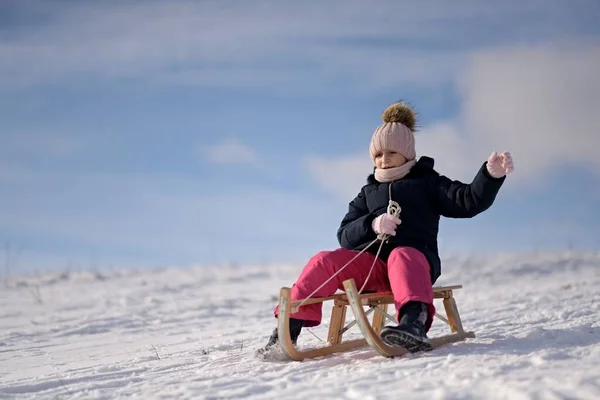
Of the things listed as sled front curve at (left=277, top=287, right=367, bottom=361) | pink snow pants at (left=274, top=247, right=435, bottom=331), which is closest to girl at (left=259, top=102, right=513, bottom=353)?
pink snow pants at (left=274, top=247, right=435, bottom=331)

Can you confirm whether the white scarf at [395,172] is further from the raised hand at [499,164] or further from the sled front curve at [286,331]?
the sled front curve at [286,331]

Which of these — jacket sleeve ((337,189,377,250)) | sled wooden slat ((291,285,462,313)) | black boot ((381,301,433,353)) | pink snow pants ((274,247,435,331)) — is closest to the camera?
black boot ((381,301,433,353))

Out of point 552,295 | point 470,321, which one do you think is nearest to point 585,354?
point 470,321

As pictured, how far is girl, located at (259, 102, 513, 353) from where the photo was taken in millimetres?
3441

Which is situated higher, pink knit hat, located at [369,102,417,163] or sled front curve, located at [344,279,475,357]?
pink knit hat, located at [369,102,417,163]

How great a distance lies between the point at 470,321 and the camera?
5.52 m

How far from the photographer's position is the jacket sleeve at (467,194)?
3.52 meters

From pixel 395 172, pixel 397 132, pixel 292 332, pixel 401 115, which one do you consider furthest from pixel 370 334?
pixel 401 115

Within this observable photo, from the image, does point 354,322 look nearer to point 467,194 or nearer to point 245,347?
point 467,194

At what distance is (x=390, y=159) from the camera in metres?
4.01

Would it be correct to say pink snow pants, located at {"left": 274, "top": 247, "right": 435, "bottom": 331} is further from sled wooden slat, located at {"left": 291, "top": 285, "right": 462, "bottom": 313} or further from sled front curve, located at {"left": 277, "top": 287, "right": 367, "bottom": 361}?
sled front curve, located at {"left": 277, "top": 287, "right": 367, "bottom": 361}

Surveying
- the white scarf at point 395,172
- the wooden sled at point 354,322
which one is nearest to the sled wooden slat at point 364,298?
the wooden sled at point 354,322

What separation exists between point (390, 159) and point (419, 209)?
377 mm

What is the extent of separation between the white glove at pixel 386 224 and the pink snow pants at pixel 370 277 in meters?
0.11
